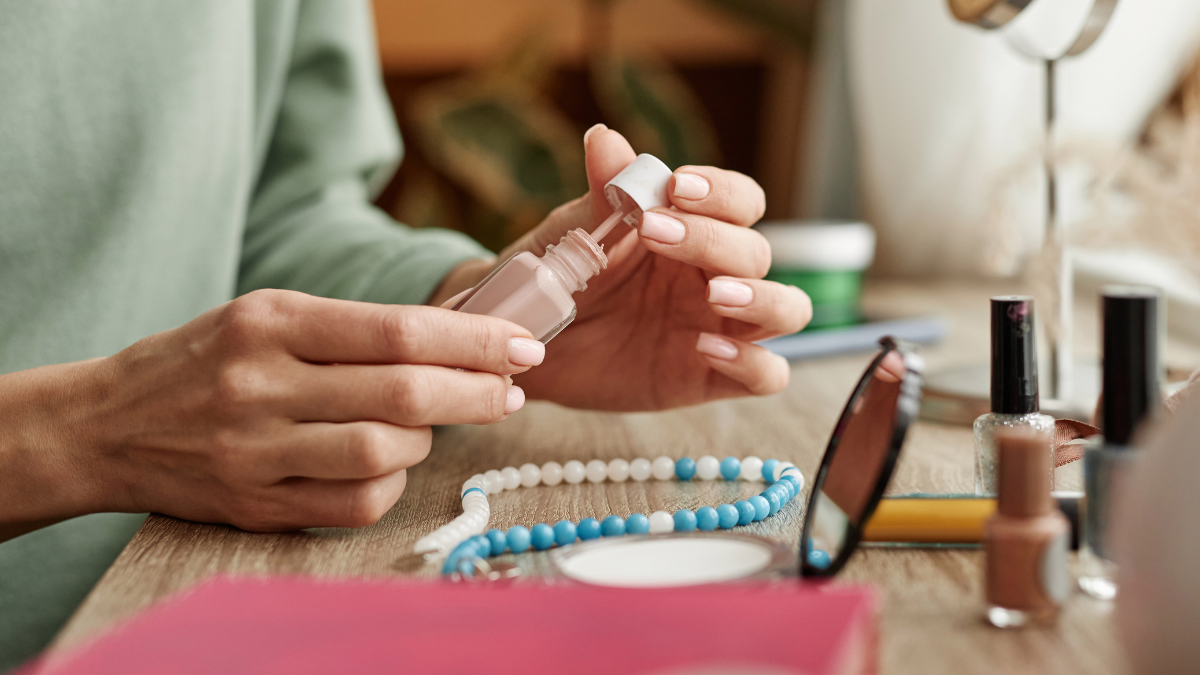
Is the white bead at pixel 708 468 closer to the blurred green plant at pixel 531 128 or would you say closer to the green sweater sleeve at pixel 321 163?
the green sweater sleeve at pixel 321 163

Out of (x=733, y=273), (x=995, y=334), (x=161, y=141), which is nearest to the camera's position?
(x=995, y=334)

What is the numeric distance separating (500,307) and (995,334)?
23 cm

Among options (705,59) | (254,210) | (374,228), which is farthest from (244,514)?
(705,59)

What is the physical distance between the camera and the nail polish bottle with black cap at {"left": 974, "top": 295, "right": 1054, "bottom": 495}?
0.39 m

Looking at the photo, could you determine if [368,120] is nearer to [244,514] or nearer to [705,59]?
[244,514]

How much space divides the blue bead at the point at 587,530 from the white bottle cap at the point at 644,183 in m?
0.17

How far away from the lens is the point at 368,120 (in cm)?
94

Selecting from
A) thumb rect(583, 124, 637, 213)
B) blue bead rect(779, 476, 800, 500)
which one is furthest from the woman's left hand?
blue bead rect(779, 476, 800, 500)

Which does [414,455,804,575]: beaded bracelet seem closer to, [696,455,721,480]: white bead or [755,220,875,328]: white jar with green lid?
[696,455,721,480]: white bead

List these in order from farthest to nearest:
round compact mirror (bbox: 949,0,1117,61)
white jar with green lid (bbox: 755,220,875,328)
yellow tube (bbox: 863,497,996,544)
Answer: white jar with green lid (bbox: 755,220,875,328), round compact mirror (bbox: 949,0,1117,61), yellow tube (bbox: 863,497,996,544)

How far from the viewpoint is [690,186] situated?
48 centimetres

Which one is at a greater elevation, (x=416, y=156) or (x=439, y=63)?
(x=439, y=63)

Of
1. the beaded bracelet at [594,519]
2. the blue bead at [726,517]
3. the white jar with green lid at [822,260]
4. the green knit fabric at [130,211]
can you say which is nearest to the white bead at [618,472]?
the beaded bracelet at [594,519]

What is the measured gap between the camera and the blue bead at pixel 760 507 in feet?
1.41
